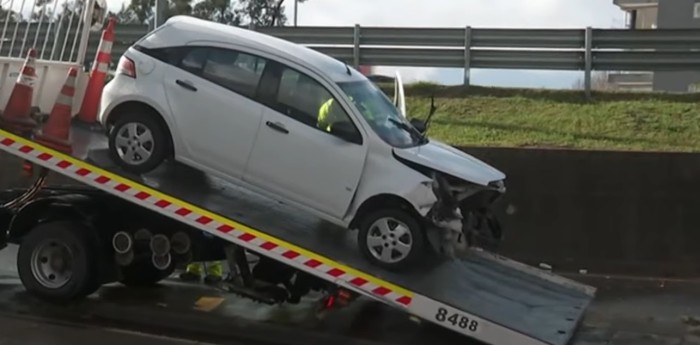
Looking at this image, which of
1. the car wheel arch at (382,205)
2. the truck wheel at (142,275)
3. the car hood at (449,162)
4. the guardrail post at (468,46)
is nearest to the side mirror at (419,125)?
the car hood at (449,162)

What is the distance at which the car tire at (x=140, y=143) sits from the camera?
9.28 m

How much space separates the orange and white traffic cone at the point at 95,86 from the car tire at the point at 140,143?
30.4 inches

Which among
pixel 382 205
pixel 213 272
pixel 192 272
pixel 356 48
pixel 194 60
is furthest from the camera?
pixel 356 48

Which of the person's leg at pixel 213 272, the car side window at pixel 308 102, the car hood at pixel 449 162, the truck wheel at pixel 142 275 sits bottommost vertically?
the truck wheel at pixel 142 275

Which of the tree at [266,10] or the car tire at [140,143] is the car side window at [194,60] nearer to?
the car tire at [140,143]

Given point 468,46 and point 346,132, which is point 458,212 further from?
point 468,46

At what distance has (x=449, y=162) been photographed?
9.09 m

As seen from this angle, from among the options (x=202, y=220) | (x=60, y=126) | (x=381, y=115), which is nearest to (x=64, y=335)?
(x=202, y=220)

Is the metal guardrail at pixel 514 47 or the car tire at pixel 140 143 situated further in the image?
the metal guardrail at pixel 514 47

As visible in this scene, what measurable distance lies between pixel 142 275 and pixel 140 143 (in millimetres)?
2029

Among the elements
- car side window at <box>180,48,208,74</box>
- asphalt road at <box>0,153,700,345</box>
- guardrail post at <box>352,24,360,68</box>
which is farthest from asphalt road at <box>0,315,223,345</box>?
guardrail post at <box>352,24,360,68</box>

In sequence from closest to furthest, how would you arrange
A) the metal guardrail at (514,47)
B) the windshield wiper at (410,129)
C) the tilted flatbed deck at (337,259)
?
the tilted flatbed deck at (337,259), the windshield wiper at (410,129), the metal guardrail at (514,47)

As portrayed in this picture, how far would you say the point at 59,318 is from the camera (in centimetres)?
941

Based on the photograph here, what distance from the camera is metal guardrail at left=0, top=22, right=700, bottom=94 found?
1650 centimetres
